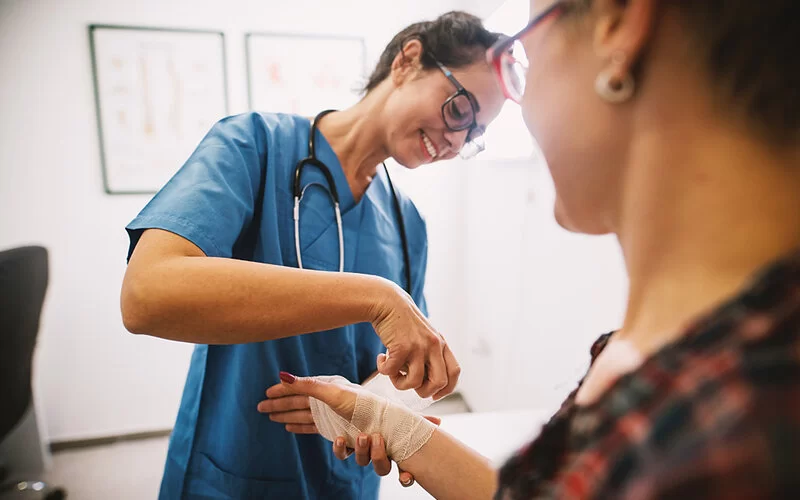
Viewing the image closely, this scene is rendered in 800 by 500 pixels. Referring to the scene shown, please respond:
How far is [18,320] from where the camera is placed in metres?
1.43

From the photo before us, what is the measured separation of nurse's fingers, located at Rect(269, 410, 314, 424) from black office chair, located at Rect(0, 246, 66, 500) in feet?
3.97

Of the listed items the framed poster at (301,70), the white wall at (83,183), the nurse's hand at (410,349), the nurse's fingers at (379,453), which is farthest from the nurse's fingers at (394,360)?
the white wall at (83,183)

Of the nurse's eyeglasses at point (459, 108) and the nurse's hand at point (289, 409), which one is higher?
the nurse's eyeglasses at point (459, 108)

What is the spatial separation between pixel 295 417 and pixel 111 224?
194 cm

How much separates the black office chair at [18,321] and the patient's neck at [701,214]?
1.78 meters

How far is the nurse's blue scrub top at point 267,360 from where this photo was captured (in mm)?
772

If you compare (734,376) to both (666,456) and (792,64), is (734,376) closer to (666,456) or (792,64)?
(666,456)

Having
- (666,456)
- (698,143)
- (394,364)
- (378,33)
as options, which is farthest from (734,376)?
(378,33)

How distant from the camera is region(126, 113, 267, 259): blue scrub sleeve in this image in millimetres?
607

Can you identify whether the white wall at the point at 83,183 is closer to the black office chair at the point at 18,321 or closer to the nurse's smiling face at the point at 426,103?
the black office chair at the point at 18,321

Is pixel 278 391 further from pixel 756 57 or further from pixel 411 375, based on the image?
pixel 756 57

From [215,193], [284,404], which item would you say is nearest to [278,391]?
[284,404]

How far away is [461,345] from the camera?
2.66 m

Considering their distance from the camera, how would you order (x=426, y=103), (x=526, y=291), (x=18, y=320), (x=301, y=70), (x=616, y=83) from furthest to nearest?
(x=301, y=70)
(x=526, y=291)
(x=18, y=320)
(x=426, y=103)
(x=616, y=83)
